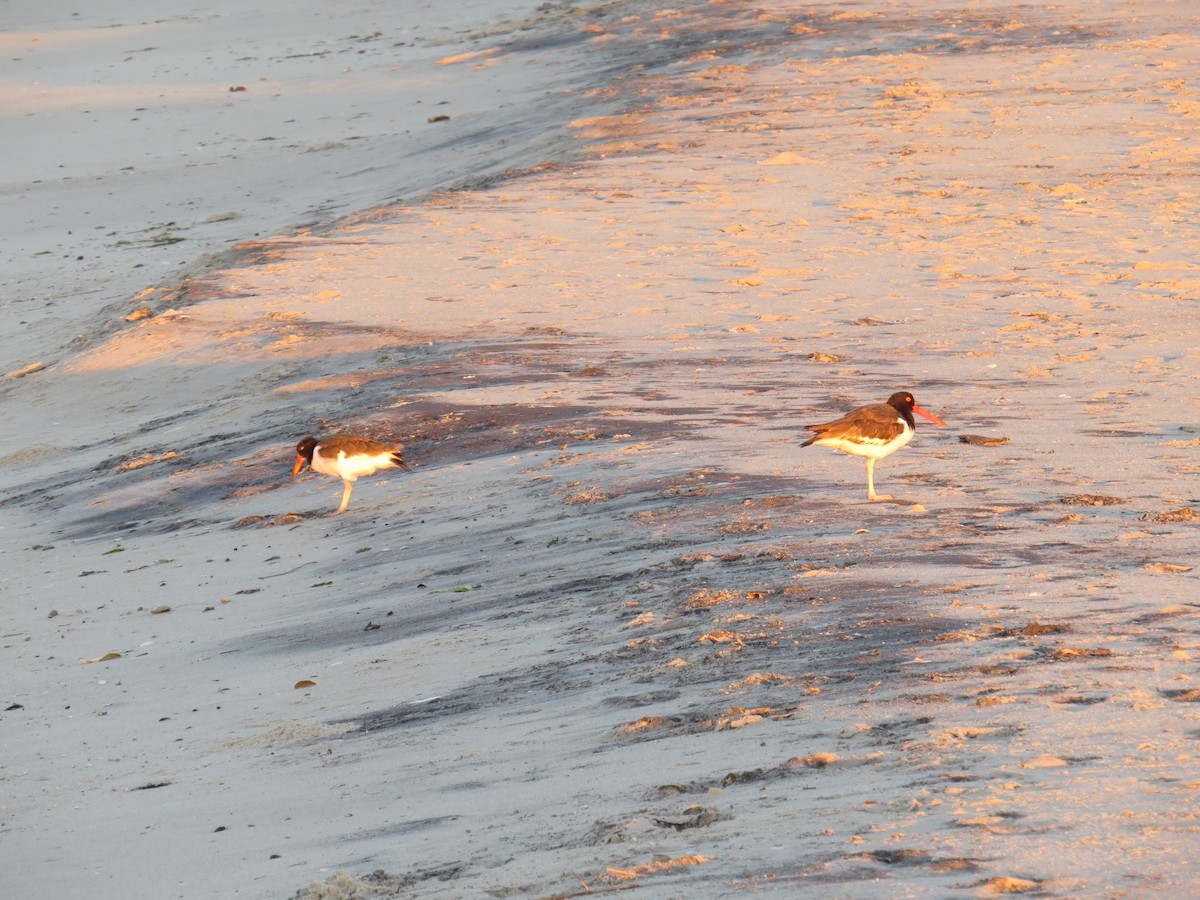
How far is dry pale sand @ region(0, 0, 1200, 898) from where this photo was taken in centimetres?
511

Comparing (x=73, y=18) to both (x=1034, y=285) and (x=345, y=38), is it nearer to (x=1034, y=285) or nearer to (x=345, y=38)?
(x=345, y=38)

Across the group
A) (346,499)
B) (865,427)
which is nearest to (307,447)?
(346,499)

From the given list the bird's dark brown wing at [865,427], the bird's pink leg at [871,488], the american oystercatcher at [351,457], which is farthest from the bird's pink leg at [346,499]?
the bird's dark brown wing at [865,427]

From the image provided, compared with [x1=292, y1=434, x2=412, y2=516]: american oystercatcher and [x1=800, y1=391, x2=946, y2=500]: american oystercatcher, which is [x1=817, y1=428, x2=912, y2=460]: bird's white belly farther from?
[x1=292, y1=434, x2=412, y2=516]: american oystercatcher

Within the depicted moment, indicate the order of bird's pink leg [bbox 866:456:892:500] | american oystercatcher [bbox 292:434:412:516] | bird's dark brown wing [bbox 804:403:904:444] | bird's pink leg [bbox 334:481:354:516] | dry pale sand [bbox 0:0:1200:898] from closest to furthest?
dry pale sand [bbox 0:0:1200:898]
bird's dark brown wing [bbox 804:403:904:444]
bird's pink leg [bbox 866:456:892:500]
american oystercatcher [bbox 292:434:412:516]
bird's pink leg [bbox 334:481:354:516]

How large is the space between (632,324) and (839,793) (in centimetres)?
813

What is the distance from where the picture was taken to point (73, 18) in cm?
3672

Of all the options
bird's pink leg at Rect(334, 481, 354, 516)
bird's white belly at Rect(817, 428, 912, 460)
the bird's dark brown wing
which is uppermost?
the bird's dark brown wing

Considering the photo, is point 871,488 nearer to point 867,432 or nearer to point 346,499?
point 867,432

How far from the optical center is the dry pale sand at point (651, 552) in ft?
16.8

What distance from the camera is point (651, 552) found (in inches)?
312

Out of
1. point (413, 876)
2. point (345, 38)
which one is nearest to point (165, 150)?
point (345, 38)

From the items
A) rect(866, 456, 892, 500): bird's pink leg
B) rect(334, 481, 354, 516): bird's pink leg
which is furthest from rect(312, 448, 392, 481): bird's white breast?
rect(866, 456, 892, 500): bird's pink leg

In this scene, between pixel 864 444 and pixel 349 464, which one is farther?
pixel 349 464
